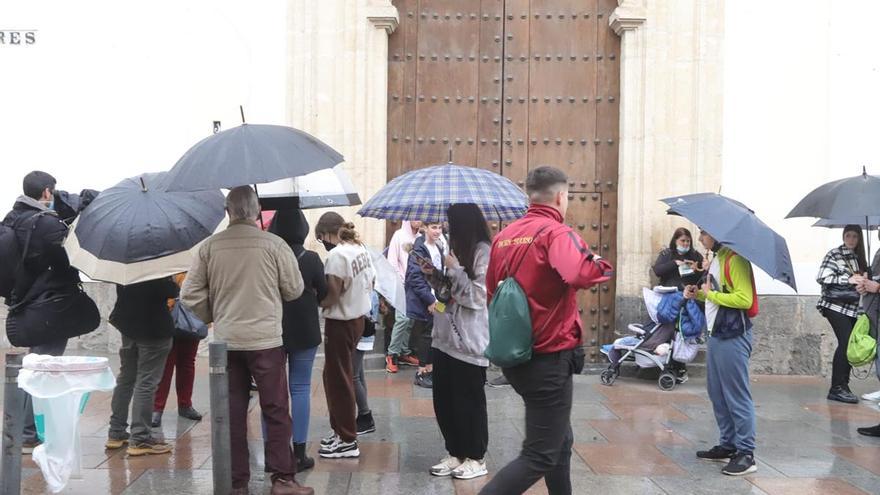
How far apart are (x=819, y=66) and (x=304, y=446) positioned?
6.88 m

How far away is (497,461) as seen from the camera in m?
6.02

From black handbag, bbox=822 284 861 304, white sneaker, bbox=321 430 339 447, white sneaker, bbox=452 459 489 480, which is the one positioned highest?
black handbag, bbox=822 284 861 304

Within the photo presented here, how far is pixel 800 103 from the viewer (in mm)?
9547

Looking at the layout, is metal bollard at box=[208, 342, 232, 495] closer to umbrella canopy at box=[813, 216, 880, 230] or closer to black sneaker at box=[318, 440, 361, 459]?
black sneaker at box=[318, 440, 361, 459]

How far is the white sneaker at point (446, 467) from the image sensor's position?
5.57m

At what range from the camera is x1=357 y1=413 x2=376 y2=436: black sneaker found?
6.58 m

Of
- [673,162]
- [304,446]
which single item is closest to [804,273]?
[673,162]

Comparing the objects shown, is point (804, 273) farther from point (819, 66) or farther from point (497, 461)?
point (497, 461)

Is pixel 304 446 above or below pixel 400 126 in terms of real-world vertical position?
below

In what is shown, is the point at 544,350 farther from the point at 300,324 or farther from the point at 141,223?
the point at 141,223

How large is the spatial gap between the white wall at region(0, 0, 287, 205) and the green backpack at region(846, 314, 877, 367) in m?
5.86

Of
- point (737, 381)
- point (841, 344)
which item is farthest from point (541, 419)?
point (841, 344)

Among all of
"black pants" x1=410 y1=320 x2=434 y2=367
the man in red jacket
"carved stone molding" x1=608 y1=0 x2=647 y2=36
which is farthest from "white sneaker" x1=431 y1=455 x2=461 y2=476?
"carved stone molding" x1=608 y1=0 x2=647 y2=36

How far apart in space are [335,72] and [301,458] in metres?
5.11
